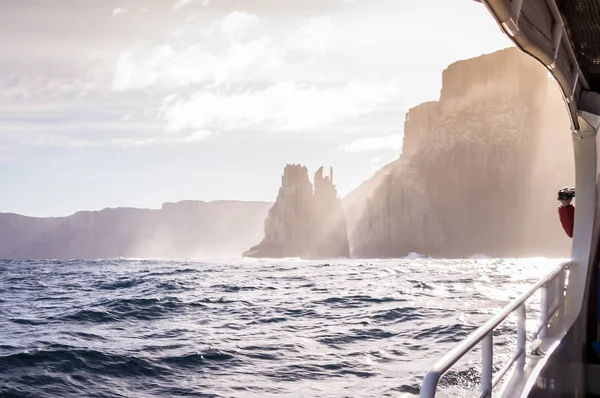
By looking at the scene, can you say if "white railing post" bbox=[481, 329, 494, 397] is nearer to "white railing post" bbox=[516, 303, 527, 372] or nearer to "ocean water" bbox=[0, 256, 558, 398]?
"white railing post" bbox=[516, 303, 527, 372]

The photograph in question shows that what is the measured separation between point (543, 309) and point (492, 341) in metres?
2.56

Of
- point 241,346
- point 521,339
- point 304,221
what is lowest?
point 241,346

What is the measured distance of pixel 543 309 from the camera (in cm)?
550

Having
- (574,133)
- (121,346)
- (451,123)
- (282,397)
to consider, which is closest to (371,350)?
(282,397)

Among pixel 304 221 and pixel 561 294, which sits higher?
pixel 304 221

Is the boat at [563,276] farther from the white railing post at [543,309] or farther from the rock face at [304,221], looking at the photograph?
the rock face at [304,221]

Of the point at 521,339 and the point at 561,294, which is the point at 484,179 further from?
the point at 521,339

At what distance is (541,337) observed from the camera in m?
5.89

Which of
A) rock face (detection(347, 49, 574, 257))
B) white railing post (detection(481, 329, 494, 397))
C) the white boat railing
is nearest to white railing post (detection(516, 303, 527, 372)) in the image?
the white boat railing

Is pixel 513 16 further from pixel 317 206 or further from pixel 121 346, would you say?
pixel 317 206

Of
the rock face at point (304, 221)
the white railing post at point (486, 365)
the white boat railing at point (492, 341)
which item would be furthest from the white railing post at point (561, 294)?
the rock face at point (304, 221)

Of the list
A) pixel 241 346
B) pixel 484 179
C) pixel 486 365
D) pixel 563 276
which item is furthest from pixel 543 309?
pixel 484 179

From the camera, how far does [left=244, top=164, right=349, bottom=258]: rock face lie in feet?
459

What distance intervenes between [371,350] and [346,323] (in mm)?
4455
